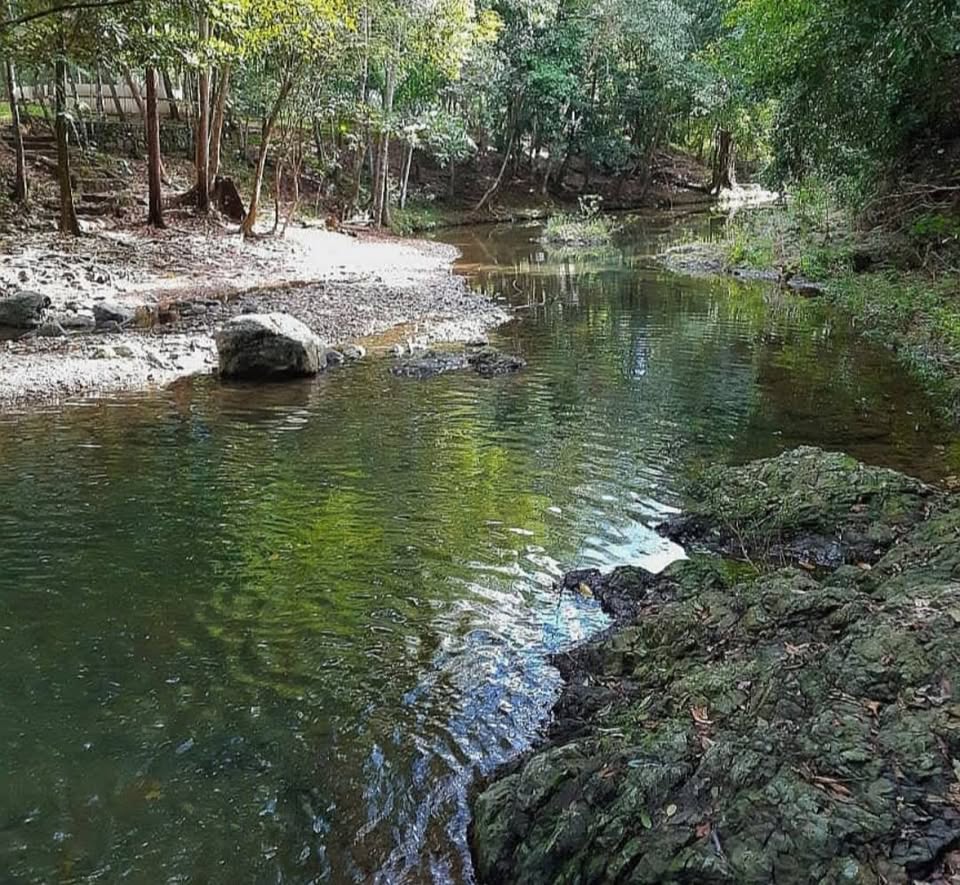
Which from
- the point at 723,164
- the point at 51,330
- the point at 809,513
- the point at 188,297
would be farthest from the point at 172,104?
the point at 723,164

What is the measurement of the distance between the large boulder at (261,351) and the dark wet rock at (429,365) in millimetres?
1443

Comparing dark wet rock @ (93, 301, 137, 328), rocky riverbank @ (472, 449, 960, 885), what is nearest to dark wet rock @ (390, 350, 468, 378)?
dark wet rock @ (93, 301, 137, 328)

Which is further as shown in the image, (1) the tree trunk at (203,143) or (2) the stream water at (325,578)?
(1) the tree trunk at (203,143)

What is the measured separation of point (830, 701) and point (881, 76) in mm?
13278

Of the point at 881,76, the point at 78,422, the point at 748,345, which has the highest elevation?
the point at 881,76

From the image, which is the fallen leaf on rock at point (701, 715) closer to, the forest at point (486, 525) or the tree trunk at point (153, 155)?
the forest at point (486, 525)

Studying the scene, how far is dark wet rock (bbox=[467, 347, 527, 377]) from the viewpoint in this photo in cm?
1305

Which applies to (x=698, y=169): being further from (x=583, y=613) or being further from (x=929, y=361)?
(x=583, y=613)

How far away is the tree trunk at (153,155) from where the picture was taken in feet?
71.3

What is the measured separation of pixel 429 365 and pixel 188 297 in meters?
7.44

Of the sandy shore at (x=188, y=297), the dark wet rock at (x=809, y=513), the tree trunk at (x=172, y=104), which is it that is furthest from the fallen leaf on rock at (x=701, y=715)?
the tree trunk at (x=172, y=104)

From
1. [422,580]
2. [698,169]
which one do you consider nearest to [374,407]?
[422,580]

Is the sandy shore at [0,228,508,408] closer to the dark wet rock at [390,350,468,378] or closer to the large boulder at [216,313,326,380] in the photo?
the large boulder at [216,313,326,380]

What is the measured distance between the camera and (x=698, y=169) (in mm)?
58688
